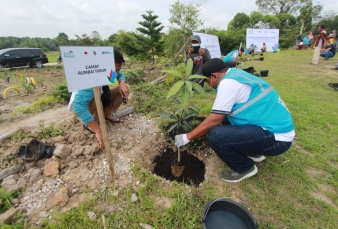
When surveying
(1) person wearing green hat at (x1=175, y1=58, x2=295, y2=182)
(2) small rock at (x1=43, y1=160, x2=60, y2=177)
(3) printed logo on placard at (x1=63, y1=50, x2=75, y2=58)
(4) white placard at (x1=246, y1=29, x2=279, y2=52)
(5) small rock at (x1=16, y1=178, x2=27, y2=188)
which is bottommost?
(5) small rock at (x1=16, y1=178, x2=27, y2=188)

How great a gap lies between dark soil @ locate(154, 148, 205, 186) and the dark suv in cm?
1097

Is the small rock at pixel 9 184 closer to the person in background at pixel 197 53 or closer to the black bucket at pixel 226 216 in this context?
the black bucket at pixel 226 216

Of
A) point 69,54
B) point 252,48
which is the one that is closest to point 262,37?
point 252,48

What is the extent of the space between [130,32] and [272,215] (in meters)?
13.7

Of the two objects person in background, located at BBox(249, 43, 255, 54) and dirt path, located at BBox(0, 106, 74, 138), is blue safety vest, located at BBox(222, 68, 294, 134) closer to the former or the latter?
dirt path, located at BBox(0, 106, 74, 138)

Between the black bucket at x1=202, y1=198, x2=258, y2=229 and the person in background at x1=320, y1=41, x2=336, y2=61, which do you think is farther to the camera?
the person in background at x1=320, y1=41, x2=336, y2=61

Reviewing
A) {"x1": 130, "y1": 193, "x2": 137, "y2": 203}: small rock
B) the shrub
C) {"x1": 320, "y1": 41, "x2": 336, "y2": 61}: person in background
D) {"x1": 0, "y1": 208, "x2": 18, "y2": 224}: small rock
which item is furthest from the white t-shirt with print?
{"x1": 320, "y1": 41, "x2": 336, "y2": 61}: person in background

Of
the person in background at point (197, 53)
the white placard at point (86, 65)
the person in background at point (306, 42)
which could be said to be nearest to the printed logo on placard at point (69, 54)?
the white placard at point (86, 65)

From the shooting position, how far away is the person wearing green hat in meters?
1.38

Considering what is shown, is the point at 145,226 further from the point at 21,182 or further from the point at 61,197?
the point at 21,182

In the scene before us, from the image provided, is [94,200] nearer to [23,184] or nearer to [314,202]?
[23,184]

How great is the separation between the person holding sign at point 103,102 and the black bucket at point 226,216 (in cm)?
133

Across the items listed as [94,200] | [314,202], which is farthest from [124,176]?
[314,202]

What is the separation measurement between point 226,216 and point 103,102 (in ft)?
6.86
